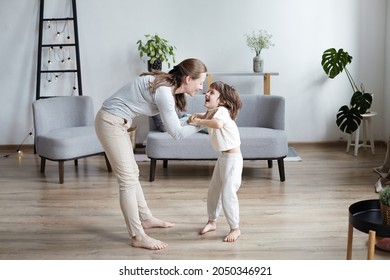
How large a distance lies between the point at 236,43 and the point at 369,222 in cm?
425

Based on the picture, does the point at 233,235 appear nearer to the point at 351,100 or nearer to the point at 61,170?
the point at 61,170

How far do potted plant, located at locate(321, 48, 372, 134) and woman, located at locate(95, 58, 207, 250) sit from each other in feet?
10.6

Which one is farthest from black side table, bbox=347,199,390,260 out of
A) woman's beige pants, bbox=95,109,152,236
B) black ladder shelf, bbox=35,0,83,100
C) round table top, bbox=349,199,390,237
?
black ladder shelf, bbox=35,0,83,100

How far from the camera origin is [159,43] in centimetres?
653

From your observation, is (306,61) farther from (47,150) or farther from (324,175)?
(47,150)

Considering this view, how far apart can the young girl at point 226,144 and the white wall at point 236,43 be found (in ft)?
10.1

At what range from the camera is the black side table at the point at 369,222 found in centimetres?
283

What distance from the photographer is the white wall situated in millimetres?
6805

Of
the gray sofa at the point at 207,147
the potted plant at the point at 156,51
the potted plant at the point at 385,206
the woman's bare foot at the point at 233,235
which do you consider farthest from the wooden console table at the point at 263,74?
the potted plant at the point at 385,206

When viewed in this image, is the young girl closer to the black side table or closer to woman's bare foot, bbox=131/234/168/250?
woman's bare foot, bbox=131/234/168/250

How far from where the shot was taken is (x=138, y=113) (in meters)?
3.70

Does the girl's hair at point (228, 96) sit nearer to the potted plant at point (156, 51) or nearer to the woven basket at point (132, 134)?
the potted plant at point (156, 51)

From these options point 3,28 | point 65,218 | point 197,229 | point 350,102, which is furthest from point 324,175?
point 3,28

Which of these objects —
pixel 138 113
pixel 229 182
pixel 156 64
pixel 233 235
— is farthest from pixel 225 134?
pixel 156 64
